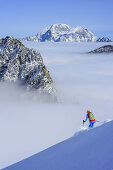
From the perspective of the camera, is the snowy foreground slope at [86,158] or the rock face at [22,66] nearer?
the snowy foreground slope at [86,158]

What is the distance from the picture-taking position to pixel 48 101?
6521 inches

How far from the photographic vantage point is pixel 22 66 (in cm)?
15538

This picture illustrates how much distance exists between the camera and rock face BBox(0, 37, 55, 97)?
150 meters

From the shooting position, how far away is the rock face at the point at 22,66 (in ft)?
492

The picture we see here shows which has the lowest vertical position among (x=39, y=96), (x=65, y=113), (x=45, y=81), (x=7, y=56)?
(x=65, y=113)

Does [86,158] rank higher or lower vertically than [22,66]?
higher

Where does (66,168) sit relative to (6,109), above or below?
above

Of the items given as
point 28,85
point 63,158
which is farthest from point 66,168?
point 28,85

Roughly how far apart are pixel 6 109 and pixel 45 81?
40.8 metres

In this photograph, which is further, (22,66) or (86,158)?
(22,66)

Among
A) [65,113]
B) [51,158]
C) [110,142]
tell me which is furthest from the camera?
[65,113]

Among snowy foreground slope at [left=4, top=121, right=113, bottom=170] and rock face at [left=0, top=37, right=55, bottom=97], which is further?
rock face at [left=0, top=37, right=55, bottom=97]

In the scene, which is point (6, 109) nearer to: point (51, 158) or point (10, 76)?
point (10, 76)

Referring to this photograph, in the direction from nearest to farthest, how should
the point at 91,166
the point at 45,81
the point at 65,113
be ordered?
the point at 91,166
the point at 45,81
the point at 65,113
